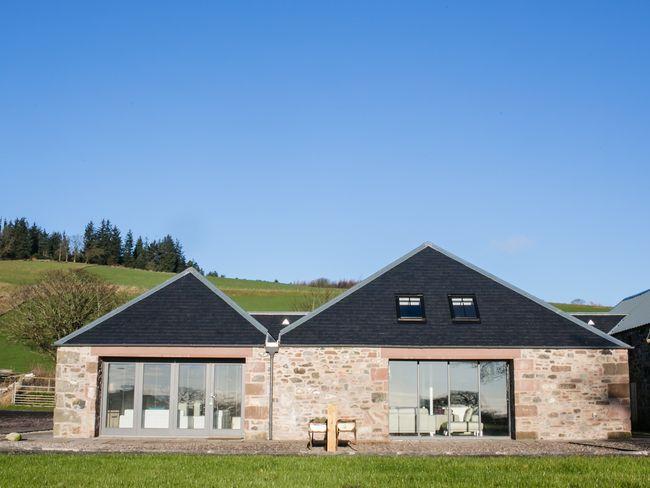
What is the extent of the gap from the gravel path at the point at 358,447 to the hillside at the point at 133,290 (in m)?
30.4

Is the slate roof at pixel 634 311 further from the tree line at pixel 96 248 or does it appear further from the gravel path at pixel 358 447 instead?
the tree line at pixel 96 248

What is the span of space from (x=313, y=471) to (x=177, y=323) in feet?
31.6

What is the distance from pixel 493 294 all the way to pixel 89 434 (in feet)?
40.9

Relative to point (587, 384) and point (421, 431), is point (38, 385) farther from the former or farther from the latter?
point (587, 384)

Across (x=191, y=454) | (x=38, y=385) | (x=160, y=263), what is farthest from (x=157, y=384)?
(x=160, y=263)

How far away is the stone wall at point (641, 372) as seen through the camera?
26.2m

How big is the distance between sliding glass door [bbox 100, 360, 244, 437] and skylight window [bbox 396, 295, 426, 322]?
5.03m

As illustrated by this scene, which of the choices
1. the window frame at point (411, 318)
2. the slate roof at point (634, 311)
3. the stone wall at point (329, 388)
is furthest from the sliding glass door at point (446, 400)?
the slate roof at point (634, 311)

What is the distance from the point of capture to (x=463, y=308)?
22.3 meters

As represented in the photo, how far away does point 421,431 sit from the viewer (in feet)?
68.8

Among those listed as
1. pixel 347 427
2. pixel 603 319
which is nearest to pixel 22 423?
pixel 347 427

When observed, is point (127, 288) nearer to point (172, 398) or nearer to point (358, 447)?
point (172, 398)

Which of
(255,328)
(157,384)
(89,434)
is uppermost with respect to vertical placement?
(255,328)

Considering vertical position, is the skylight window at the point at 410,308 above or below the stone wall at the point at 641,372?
above
